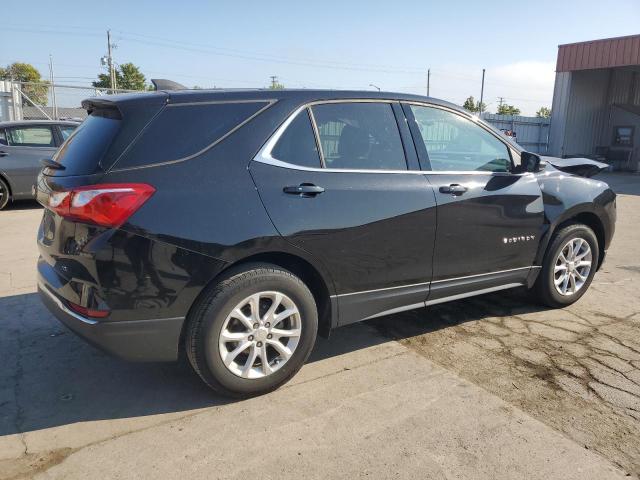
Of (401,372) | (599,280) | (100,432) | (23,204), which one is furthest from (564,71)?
(100,432)

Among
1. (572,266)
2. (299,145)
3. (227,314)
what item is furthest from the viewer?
Result: (572,266)

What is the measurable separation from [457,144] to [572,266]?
5.48ft

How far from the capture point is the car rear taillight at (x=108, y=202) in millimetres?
2588

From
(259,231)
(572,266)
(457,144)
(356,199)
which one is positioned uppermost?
(457,144)

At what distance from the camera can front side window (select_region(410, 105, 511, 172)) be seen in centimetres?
373

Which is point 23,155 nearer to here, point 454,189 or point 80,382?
point 80,382

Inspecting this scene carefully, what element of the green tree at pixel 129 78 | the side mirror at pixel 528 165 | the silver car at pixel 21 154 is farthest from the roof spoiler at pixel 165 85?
the green tree at pixel 129 78

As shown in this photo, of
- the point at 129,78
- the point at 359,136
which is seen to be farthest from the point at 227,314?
the point at 129,78

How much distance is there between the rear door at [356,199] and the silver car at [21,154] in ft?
25.0

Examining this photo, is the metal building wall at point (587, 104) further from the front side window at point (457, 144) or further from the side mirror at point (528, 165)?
the front side window at point (457, 144)

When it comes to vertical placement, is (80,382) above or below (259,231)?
below

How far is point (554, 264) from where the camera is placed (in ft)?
14.5

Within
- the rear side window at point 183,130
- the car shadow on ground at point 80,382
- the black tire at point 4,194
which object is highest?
the rear side window at point 183,130

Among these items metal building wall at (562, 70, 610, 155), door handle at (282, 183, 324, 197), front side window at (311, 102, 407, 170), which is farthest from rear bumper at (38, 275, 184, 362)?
metal building wall at (562, 70, 610, 155)
